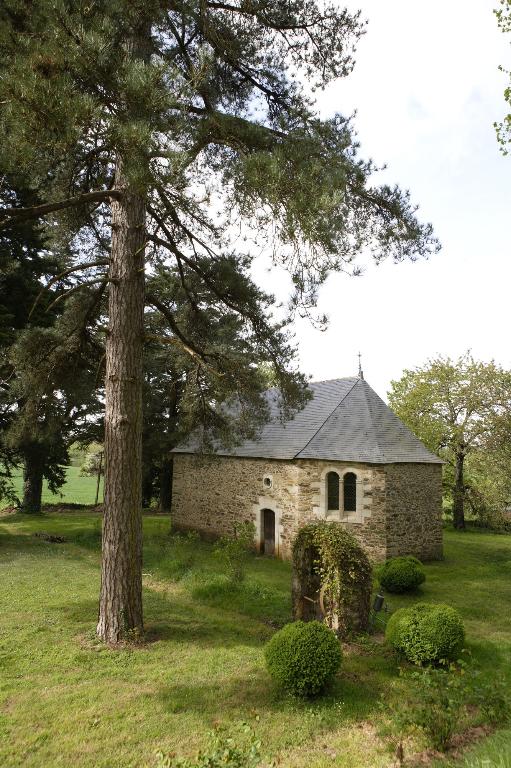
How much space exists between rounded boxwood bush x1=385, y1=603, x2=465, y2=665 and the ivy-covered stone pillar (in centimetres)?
92

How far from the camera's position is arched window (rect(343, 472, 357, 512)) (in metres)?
17.1

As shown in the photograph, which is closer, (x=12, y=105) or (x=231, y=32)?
(x=12, y=105)

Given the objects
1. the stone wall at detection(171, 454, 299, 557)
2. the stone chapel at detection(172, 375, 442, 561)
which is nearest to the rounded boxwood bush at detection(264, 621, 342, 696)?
the stone chapel at detection(172, 375, 442, 561)

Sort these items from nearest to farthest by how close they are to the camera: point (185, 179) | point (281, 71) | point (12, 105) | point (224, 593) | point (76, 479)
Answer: point (12, 105), point (185, 179), point (281, 71), point (224, 593), point (76, 479)

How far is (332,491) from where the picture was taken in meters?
17.3

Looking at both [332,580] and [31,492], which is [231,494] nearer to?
[31,492]

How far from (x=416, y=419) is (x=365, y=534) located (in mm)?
13279

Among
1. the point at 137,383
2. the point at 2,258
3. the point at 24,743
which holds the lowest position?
the point at 24,743

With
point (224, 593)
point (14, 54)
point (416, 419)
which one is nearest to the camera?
point (14, 54)

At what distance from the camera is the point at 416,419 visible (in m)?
27.9

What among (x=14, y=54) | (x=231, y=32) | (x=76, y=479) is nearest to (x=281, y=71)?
(x=231, y=32)

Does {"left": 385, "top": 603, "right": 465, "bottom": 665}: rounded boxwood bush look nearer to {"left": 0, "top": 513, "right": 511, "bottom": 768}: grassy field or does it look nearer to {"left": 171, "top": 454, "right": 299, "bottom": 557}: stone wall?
{"left": 0, "top": 513, "right": 511, "bottom": 768}: grassy field

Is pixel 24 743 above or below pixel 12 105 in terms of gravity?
below

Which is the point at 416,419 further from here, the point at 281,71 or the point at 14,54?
the point at 14,54
